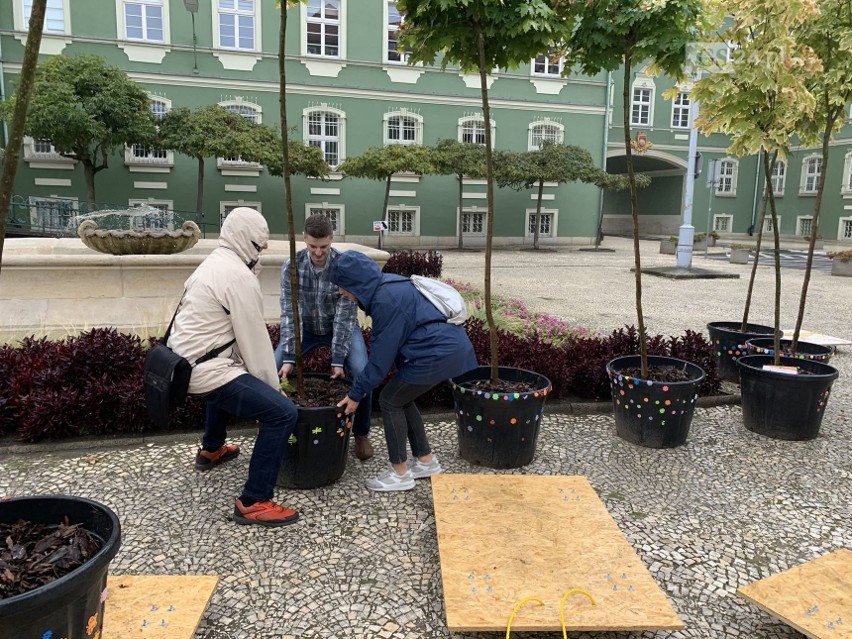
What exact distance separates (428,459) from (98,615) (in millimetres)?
2469

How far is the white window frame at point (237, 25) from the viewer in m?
24.3

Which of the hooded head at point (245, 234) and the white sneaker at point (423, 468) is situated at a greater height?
the hooded head at point (245, 234)

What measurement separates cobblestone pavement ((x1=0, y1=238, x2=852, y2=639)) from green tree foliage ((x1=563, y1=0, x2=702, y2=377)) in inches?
49.2

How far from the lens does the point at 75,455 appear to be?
4555 mm

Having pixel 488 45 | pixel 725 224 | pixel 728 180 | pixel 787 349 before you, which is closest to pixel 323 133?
pixel 787 349

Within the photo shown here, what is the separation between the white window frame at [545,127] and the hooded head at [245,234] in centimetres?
2627

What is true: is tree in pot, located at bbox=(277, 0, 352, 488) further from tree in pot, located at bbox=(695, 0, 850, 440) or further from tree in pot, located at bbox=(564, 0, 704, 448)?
tree in pot, located at bbox=(695, 0, 850, 440)

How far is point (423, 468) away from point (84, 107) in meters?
19.3

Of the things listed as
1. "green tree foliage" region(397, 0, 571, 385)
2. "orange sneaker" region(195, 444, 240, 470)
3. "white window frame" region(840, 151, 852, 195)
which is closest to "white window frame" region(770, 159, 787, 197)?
"white window frame" region(840, 151, 852, 195)

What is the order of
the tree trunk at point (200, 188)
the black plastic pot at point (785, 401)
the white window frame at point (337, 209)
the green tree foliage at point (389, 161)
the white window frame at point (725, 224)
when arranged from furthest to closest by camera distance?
the white window frame at point (725, 224)
the white window frame at point (337, 209)
the green tree foliage at point (389, 161)
the tree trunk at point (200, 188)
the black plastic pot at point (785, 401)

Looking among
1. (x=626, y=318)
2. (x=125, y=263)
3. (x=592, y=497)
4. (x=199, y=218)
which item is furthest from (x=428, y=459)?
(x=199, y=218)

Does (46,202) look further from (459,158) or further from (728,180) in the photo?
(728,180)

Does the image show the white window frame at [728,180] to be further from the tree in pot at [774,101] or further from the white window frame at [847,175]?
the tree in pot at [774,101]

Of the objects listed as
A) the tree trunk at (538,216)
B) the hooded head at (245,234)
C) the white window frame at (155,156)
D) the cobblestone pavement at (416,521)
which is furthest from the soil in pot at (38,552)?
the tree trunk at (538,216)
